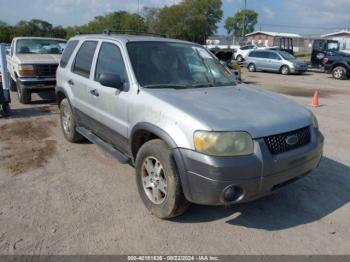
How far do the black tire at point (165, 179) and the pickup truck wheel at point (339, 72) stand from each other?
19.5 meters

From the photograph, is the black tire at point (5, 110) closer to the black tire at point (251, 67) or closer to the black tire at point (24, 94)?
the black tire at point (24, 94)

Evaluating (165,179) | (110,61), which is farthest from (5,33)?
(165,179)

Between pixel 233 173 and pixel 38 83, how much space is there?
7715 mm

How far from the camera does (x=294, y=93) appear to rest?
45.7 ft

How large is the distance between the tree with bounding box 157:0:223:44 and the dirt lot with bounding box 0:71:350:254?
53.0 meters

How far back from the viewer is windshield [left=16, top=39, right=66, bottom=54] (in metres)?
10.4

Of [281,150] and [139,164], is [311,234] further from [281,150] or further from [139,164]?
[139,164]

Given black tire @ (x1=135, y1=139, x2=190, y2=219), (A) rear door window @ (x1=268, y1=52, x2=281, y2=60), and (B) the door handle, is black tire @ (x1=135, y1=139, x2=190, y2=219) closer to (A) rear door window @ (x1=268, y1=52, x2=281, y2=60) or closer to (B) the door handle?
(B) the door handle

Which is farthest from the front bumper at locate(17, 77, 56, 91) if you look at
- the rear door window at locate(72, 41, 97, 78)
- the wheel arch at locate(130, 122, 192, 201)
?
the wheel arch at locate(130, 122, 192, 201)

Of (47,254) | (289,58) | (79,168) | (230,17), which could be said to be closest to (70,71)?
(79,168)

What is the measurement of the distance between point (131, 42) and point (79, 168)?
199 cm

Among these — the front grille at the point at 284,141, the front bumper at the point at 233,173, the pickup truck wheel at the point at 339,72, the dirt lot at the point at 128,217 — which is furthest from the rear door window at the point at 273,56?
the front bumper at the point at 233,173

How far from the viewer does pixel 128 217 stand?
3.66 m

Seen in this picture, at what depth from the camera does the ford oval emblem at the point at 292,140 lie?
3.31 meters
